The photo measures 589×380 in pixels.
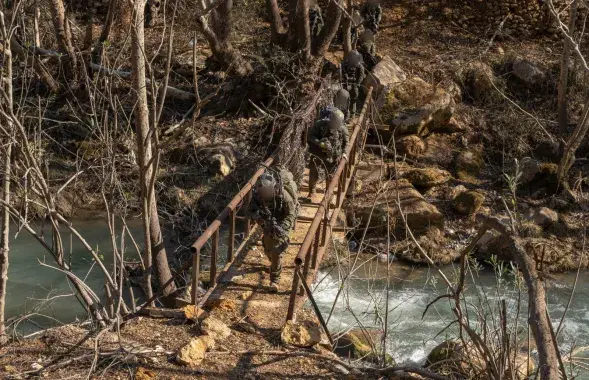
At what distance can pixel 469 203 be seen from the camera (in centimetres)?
1202

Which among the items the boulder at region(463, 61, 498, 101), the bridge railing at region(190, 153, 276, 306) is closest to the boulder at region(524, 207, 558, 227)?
the boulder at region(463, 61, 498, 101)

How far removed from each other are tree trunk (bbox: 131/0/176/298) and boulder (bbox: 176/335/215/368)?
4.24 ft

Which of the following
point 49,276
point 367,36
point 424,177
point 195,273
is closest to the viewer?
point 195,273

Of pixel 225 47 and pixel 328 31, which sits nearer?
pixel 328 31

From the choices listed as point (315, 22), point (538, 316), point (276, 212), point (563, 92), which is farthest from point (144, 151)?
point (563, 92)

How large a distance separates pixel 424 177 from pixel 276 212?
20.1 ft

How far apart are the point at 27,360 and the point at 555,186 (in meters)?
9.89

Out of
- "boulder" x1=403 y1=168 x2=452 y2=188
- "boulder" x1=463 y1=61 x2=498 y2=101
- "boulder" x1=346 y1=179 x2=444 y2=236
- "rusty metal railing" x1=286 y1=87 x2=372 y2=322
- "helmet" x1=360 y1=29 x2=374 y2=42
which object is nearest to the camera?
"rusty metal railing" x1=286 y1=87 x2=372 y2=322

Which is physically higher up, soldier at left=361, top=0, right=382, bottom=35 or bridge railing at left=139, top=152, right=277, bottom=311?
soldier at left=361, top=0, right=382, bottom=35

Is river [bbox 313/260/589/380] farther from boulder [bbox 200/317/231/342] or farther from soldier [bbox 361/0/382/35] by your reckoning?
soldier [bbox 361/0/382/35]

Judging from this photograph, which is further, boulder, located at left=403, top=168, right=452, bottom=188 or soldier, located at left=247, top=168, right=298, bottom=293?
boulder, located at left=403, top=168, right=452, bottom=188

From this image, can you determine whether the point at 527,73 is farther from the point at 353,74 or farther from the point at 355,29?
the point at 353,74

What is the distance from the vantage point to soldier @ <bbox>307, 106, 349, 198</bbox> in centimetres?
877

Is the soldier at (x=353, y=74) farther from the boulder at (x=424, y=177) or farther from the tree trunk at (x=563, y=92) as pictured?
the tree trunk at (x=563, y=92)
